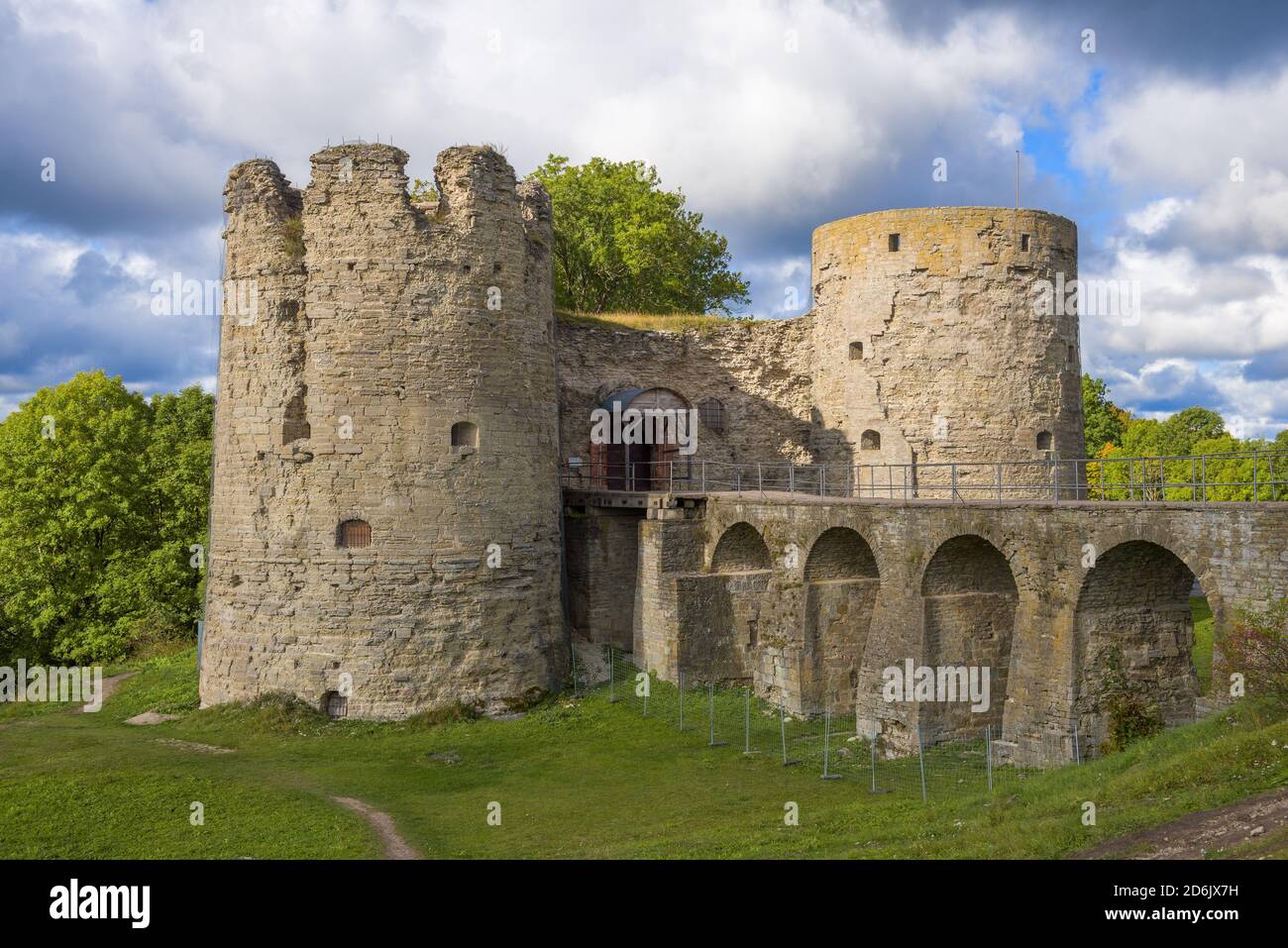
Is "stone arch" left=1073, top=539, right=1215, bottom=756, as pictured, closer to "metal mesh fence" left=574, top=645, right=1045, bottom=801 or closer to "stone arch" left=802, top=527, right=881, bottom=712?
"metal mesh fence" left=574, top=645, right=1045, bottom=801

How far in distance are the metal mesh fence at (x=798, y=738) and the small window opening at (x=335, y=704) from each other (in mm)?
4986

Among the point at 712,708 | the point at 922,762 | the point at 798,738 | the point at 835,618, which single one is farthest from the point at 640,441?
the point at 922,762

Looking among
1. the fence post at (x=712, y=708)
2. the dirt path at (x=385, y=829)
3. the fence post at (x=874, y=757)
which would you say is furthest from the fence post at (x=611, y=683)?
the dirt path at (x=385, y=829)

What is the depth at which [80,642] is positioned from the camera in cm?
2983

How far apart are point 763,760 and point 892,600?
3.72 metres

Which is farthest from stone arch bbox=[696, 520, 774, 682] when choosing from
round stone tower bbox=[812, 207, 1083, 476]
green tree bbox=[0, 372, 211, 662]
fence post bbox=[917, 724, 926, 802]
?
green tree bbox=[0, 372, 211, 662]

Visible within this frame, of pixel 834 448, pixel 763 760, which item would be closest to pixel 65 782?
pixel 763 760

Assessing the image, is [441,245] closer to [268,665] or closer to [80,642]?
[268,665]

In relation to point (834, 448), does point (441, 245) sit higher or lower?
higher

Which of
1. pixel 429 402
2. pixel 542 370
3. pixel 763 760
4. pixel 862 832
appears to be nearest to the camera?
pixel 862 832

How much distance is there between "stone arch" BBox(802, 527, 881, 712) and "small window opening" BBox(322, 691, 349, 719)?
9.20 metres

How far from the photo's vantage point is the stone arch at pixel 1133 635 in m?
16.2

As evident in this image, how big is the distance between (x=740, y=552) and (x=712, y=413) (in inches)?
271

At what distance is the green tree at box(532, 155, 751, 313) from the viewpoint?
39.5 metres
